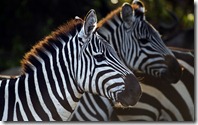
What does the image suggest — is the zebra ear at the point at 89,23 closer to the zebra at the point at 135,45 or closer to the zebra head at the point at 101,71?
the zebra head at the point at 101,71

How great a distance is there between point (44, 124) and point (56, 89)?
0.75 ft

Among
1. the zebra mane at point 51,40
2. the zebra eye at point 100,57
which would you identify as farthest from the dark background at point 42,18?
the zebra eye at point 100,57

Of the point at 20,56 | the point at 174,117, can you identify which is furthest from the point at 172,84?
the point at 20,56

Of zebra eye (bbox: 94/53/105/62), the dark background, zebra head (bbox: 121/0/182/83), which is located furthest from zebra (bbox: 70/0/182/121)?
zebra eye (bbox: 94/53/105/62)

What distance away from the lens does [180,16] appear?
482cm

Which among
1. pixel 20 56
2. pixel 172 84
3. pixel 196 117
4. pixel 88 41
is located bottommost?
pixel 196 117

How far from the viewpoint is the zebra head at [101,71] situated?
9.59 ft

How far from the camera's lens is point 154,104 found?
3.79m

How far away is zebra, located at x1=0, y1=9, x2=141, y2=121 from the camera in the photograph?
2.96 m

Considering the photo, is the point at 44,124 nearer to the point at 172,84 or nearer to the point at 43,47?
the point at 43,47

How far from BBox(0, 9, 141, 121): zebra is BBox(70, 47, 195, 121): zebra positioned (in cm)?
61

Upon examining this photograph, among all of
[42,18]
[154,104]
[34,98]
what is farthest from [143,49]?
[42,18]

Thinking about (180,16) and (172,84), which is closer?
(172,84)

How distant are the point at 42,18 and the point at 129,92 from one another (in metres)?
1.92
